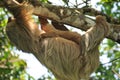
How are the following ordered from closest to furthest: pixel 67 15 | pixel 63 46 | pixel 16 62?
1. pixel 67 15
2. pixel 63 46
3. pixel 16 62

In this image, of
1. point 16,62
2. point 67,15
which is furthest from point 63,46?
point 16,62

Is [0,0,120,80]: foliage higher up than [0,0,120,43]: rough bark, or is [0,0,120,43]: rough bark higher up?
[0,0,120,43]: rough bark

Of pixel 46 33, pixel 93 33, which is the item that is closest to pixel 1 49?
pixel 46 33

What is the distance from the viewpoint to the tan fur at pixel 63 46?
227 inches

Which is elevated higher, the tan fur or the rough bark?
the rough bark

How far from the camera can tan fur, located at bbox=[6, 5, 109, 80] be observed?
5762 millimetres

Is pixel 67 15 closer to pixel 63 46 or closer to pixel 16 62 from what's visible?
pixel 63 46

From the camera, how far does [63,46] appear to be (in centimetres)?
580

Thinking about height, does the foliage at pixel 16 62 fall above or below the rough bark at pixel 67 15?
below

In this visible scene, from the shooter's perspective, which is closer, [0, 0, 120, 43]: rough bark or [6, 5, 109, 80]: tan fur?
[0, 0, 120, 43]: rough bark

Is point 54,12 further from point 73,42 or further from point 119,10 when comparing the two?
point 119,10

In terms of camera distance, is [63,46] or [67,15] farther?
[63,46]

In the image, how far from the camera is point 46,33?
5824mm

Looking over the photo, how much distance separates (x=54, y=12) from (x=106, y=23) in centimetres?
85
